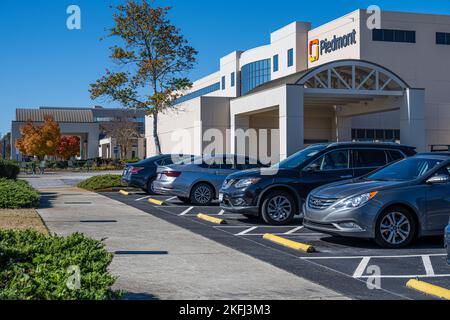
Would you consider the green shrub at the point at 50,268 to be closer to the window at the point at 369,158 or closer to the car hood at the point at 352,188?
the car hood at the point at 352,188

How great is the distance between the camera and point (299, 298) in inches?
252

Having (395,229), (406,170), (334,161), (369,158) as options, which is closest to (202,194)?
(334,161)

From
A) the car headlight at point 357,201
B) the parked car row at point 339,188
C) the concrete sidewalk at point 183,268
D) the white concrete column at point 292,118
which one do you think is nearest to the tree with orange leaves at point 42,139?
the white concrete column at point 292,118

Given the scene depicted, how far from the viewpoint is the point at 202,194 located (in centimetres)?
1805

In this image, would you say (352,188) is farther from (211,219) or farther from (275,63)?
(275,63)

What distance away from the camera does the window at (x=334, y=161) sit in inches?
526

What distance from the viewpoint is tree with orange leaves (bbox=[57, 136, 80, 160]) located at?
89.4 meters

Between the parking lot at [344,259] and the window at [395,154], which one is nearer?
the parking lot at [344,259]

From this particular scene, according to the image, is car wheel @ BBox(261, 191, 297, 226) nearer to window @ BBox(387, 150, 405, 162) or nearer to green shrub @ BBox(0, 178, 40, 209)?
window @ BBox(387, 150, 405, 162)

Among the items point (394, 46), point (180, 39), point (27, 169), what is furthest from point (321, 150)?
point (27, 169)

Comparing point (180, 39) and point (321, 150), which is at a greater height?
point (180, 39)

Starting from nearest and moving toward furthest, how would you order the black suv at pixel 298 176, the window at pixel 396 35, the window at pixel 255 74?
the black suv at pixel 298 176
the window at pixel 396 35
the window at pixel 255 74
